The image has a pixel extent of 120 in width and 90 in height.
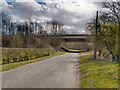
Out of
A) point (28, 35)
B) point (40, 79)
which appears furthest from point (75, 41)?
point (40, 79)

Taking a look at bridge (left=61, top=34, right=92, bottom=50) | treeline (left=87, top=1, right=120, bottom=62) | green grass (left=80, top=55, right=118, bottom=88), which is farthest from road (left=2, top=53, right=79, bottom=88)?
bridge (left=61, top=34, right=92, bottom=50)

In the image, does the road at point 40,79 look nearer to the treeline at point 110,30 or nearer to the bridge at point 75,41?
the treeline at point 110,30

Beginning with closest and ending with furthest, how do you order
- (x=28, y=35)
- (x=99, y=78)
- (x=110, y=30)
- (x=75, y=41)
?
(x=99, y=78), (x=110, y=30), (x=28, y=35), (x=75, y=41)

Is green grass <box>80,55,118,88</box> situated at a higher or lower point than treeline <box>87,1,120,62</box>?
lower

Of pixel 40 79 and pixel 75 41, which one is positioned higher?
pixel 75 41

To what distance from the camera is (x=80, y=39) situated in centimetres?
5353

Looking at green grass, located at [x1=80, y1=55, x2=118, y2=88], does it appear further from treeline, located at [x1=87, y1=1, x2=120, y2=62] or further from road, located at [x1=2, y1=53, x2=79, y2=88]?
treeline, located at [x1=87, y1=1, x2=120, y2=62]

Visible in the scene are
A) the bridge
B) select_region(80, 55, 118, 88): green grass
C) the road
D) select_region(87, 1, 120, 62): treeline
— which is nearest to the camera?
select_region(80, 55, 118, 88): green grass

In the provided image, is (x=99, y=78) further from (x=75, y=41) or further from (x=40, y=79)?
(x=75, y=41)

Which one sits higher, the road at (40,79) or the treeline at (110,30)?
the treeline at (110,30)

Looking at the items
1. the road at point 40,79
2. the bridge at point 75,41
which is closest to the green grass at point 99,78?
the road at point 40,79

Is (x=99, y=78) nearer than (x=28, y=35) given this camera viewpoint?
Yes

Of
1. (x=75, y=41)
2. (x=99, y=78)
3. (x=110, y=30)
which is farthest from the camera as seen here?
(x=75, y=41)

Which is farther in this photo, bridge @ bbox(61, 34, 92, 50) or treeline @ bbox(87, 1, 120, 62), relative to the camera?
bridge @ bbox(61, 34, 92, 50)
